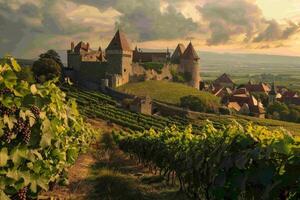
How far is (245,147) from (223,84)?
4689 inches

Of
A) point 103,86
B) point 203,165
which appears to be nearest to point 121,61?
point 103,86

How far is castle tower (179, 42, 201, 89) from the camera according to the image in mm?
95625

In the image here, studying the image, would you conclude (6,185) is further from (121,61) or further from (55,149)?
(121,61)

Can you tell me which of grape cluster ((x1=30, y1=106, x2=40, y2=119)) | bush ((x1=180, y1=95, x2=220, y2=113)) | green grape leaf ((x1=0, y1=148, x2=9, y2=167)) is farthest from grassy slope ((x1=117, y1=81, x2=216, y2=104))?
green grape leaf ((x1=0, y1=148, x2=9, y2=167))

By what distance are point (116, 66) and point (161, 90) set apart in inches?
368

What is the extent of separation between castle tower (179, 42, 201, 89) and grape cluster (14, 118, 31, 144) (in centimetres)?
9054

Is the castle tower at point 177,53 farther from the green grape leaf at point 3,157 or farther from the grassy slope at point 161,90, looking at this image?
the green grape leaf at point 3,157

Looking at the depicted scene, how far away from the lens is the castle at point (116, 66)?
8131 cm

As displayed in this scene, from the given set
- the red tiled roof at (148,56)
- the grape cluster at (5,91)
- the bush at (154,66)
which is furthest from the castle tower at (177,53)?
the grape cluster at (5,91)

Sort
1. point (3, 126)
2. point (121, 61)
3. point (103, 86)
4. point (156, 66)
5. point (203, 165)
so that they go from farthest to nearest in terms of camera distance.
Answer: point (156, 66) < point (121, 61) < point (103, 86) < point (203, 165) < point (3, 126)

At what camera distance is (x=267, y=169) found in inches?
208

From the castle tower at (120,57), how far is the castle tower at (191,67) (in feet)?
45.9

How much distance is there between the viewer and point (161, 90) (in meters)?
81.5

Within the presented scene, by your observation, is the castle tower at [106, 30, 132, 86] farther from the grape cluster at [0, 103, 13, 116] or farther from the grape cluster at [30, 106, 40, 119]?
the grape cluster at [0, 103, 13, 116]
